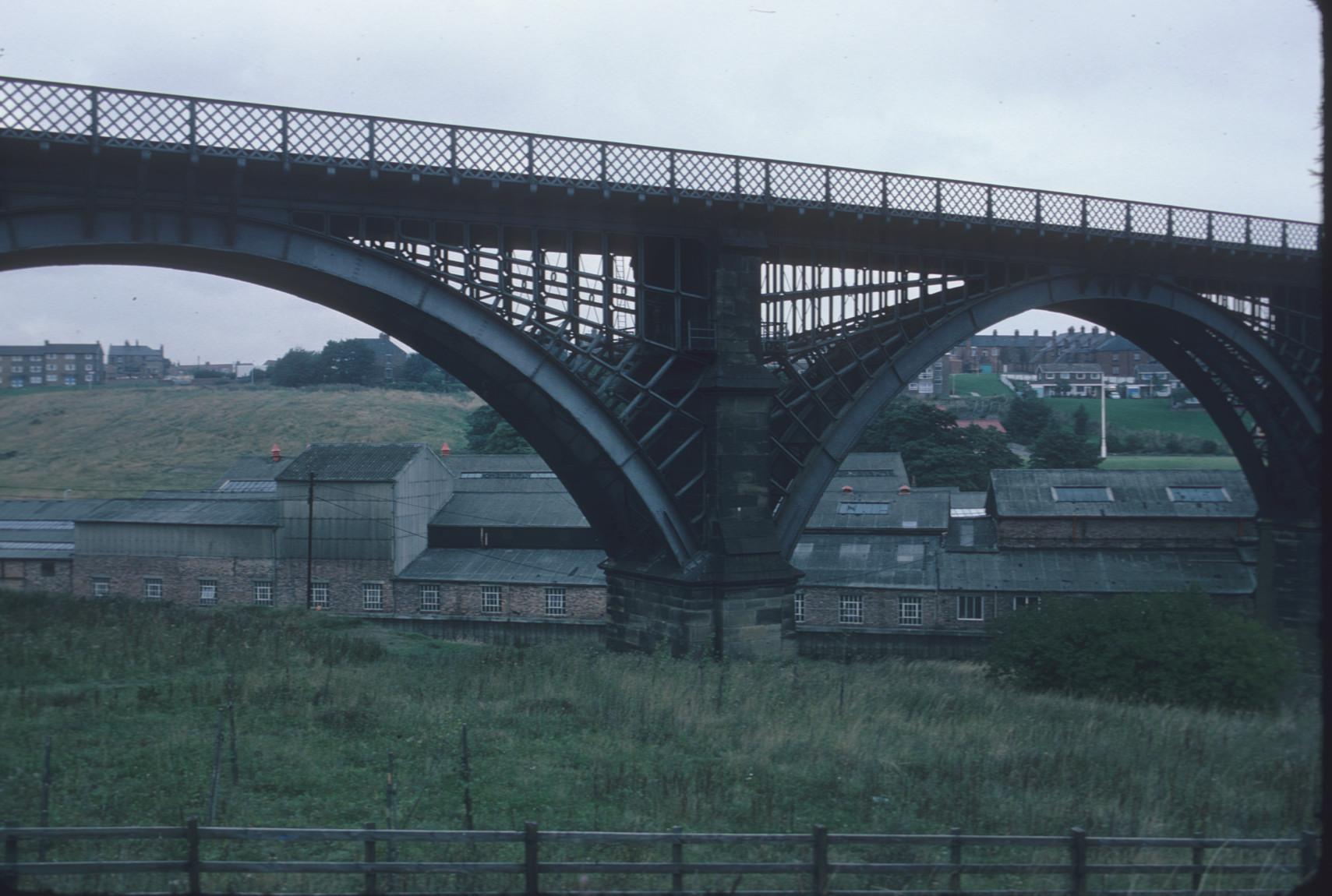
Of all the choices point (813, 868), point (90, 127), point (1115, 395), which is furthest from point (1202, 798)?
point (1115, 395)

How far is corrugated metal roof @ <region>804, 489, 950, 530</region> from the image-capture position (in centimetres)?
4006

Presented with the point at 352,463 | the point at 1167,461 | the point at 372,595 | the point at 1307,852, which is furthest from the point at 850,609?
the point at 1167,461

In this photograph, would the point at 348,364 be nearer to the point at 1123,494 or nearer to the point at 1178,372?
the point at 1123,494

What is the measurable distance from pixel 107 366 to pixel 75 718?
4789 inches

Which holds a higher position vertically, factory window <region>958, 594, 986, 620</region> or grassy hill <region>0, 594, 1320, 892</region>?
grassy hill <region>0, 594, 1320, 892</region>

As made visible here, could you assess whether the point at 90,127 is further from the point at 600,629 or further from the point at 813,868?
the point at 600,629

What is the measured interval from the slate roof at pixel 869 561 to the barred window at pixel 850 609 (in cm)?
47

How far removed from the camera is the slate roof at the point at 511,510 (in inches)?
1620

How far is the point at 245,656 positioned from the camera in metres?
17.5

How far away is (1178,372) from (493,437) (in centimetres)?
4587

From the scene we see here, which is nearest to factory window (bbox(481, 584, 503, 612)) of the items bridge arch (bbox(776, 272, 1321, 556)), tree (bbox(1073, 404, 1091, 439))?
bridge arch (bbox(776, 272, 1321, 556))

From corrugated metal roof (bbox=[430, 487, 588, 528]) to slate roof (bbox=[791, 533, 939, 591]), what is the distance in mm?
9360

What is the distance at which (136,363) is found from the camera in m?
124

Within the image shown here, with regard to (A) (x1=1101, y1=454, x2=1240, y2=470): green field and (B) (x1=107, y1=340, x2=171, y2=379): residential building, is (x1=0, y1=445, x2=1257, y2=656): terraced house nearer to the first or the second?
(A) (x1=1101, y1=454, x2=1240, y2=470): green field
